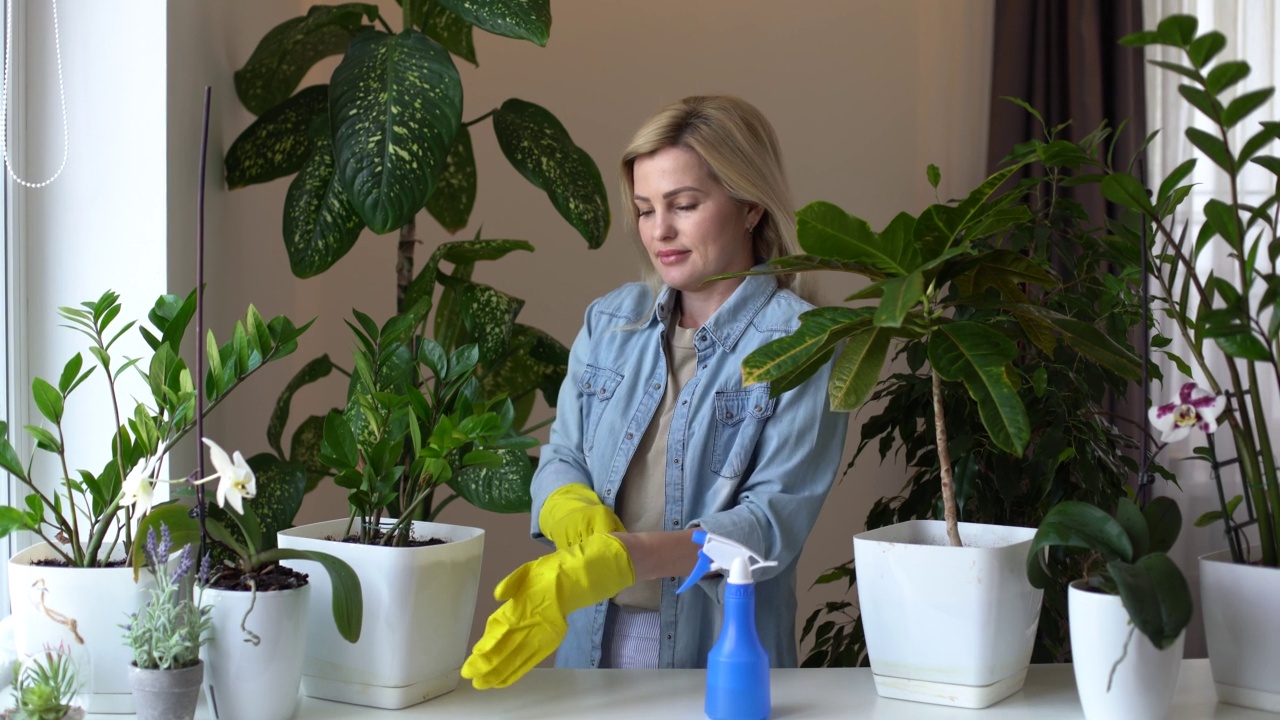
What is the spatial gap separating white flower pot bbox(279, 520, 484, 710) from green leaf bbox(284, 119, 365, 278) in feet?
2.64

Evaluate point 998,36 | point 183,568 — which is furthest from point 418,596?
point 998,36

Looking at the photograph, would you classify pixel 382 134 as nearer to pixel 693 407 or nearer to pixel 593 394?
pixel 593 394

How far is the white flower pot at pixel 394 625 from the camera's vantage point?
3.58 feet

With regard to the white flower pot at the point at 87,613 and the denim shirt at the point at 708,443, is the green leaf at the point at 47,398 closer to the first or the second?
the white flower pot at the point at 87,613

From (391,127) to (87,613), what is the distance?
3.08 feet

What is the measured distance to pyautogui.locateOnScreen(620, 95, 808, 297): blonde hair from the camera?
156 centimetres

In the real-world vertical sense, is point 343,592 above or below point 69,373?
below

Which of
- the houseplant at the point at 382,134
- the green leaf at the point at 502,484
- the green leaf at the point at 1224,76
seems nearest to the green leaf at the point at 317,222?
the houseplant at the point at 382,134

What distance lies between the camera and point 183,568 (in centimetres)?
96

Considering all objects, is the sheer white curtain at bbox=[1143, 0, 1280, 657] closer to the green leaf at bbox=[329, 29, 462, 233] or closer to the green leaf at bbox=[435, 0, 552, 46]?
the green leaf at bbox=[435, 0, 552, 46]

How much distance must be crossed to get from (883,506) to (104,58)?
5.18ft

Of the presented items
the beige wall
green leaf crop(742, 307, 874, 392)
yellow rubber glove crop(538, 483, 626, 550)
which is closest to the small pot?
yellow rubber glove crop(538, 483, 626, 550)

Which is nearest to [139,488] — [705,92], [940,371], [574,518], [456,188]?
[574,518]

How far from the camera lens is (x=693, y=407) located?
158cm
